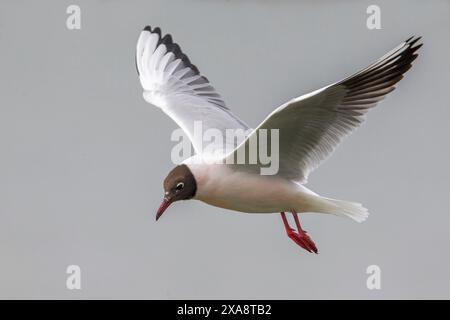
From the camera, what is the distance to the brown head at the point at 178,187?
3.88 m

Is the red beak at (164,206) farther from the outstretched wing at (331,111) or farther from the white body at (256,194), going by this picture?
the outstretched wing at (331,111)

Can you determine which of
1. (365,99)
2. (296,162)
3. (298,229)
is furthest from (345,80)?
(298,229)

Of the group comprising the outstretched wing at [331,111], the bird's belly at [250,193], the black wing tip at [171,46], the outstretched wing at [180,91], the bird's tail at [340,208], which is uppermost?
the black wing tip at [171,46]

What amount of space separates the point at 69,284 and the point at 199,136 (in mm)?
2152

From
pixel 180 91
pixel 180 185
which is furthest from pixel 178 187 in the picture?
pixel 180 91

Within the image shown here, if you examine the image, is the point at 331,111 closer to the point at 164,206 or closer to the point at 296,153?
the point at 296,153

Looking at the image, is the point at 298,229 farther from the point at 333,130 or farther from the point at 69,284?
the point at 69,284

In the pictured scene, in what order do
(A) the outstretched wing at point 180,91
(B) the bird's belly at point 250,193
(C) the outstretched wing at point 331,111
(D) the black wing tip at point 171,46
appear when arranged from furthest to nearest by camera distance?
(D) the black wing tip at point 171,46 → (A) the outstretched wing at point 180,91 → (B) the bird's belly at point 250,193 → (C) the outstretched wing at point 331,111

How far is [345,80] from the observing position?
3.62 metres

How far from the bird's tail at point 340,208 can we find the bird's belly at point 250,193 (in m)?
0.07

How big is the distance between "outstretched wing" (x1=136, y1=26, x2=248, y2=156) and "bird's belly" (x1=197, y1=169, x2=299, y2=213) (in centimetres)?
22

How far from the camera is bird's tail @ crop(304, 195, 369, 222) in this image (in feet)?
12.9

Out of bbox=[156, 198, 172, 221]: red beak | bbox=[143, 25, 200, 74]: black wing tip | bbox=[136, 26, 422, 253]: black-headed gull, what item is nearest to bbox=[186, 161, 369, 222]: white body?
bbox=[136, 26, 422, 253]: black-headed gull

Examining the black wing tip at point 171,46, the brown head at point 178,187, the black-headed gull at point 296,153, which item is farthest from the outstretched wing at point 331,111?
the black wing tip at point 171,46
